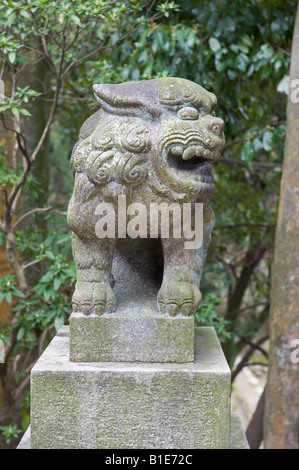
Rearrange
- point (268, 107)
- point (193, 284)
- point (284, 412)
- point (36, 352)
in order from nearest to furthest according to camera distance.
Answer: point (193, 284)
point (284, 412)
point (36, 352)
point (268, 107)

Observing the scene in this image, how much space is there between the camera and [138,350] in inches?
92.4

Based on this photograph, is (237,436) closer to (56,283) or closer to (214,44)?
(56,283)

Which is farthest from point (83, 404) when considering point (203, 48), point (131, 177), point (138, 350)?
point (203, 48)

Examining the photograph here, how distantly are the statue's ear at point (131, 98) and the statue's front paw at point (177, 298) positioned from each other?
67 centimetres

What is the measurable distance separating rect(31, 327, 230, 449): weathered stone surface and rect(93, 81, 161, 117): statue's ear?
3.22ft

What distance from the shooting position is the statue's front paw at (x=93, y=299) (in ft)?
7.71

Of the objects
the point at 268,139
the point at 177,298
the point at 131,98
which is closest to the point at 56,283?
the point at 177,298

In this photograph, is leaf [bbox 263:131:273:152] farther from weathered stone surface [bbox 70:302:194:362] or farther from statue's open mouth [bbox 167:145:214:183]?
weathered stone surface [bbox 70:302:194:362]

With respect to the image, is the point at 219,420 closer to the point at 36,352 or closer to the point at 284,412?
the point at 284,412

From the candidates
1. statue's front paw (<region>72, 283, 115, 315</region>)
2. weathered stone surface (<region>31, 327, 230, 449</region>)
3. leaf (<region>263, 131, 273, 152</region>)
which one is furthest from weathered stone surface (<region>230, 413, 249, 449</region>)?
leaf (<region>263, 131, 273, 152</region>)

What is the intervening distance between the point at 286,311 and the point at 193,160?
1539 mm

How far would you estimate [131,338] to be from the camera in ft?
7.70

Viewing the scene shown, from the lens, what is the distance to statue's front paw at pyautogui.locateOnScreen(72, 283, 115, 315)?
2.35 m
